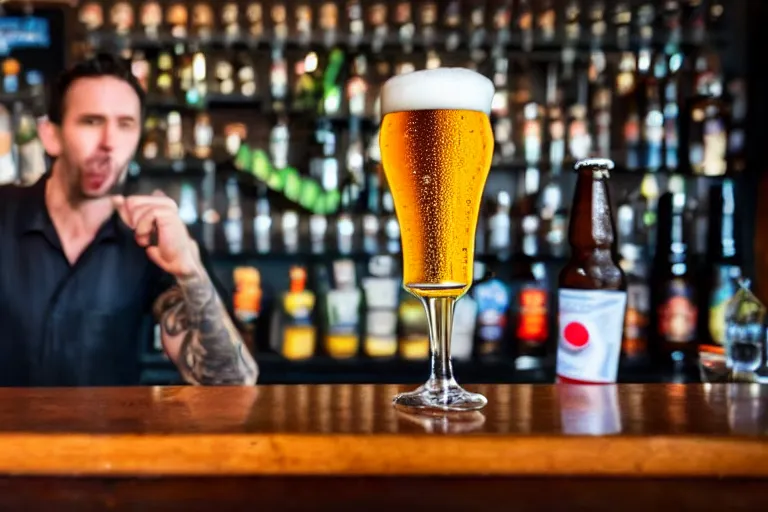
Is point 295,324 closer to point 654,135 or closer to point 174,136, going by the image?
point 174,136

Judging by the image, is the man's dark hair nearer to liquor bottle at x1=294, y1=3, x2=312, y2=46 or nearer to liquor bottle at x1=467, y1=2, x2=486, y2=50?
liquor bottle at x1=294, y1=3, x2=312, y2=46

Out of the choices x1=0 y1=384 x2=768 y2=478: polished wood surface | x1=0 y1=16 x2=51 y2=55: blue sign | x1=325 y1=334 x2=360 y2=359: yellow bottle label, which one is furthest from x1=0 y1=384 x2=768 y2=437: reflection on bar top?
x1=0 y1=16 x2=51 y2=55: blue sign

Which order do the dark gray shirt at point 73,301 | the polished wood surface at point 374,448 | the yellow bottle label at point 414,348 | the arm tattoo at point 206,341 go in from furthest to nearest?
the yellow bottle label at point 414,348 < the dark gray shirt at point 73,301 < the arm tattoo at point 206,341 < the polished wood surface at point 374,448

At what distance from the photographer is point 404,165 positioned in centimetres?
73

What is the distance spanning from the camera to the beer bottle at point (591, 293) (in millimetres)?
915

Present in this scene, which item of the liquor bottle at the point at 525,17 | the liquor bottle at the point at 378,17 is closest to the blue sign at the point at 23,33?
the liquor bottle at the point at 378,17

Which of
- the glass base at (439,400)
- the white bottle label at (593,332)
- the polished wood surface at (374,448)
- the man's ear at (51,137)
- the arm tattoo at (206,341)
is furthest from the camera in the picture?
the man's ear at (51,137)

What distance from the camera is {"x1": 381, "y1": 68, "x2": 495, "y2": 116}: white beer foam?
2.35 feet

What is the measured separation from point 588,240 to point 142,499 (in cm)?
69

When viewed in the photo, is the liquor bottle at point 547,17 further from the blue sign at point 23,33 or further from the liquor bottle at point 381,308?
the blue sign at point 23,33

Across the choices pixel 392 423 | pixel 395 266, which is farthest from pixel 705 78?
pixel 392 423

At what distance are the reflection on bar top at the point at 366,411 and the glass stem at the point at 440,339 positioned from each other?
0.05 meters

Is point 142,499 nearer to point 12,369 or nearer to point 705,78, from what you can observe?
point 12,369

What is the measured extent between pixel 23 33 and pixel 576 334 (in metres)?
2.97
